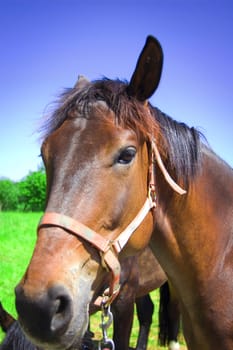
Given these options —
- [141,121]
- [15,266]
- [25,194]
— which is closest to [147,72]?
[141,121]

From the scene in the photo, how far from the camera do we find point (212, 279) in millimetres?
2498

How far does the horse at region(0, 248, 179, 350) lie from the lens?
A: 131 inches

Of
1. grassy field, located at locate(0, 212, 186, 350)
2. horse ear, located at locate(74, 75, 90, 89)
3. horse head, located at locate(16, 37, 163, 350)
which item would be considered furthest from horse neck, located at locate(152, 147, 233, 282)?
grassy field, located at locate(0, 212, 186, 350)

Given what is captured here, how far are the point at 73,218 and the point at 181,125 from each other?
1181 mm

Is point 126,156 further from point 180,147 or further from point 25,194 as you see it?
point 25,194

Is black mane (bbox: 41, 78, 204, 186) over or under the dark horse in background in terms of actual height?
over

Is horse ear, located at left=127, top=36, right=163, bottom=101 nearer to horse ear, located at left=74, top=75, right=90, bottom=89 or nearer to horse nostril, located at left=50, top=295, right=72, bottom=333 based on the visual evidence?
horse ear, located at left=74, top=75, right=90, bottom=89

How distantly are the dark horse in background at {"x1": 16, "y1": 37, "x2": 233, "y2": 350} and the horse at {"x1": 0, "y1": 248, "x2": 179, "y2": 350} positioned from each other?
0.73 meters

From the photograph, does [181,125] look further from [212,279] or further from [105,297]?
[105,297]

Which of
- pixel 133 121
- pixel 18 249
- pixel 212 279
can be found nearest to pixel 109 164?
pixel 133 121

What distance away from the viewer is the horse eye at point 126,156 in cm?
204

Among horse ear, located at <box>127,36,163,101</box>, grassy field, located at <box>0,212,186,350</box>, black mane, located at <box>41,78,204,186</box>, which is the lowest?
grassy field, located at <box>0,212,186,350</box>

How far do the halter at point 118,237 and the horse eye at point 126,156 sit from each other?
216 millimetres

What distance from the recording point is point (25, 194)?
58.1 m
